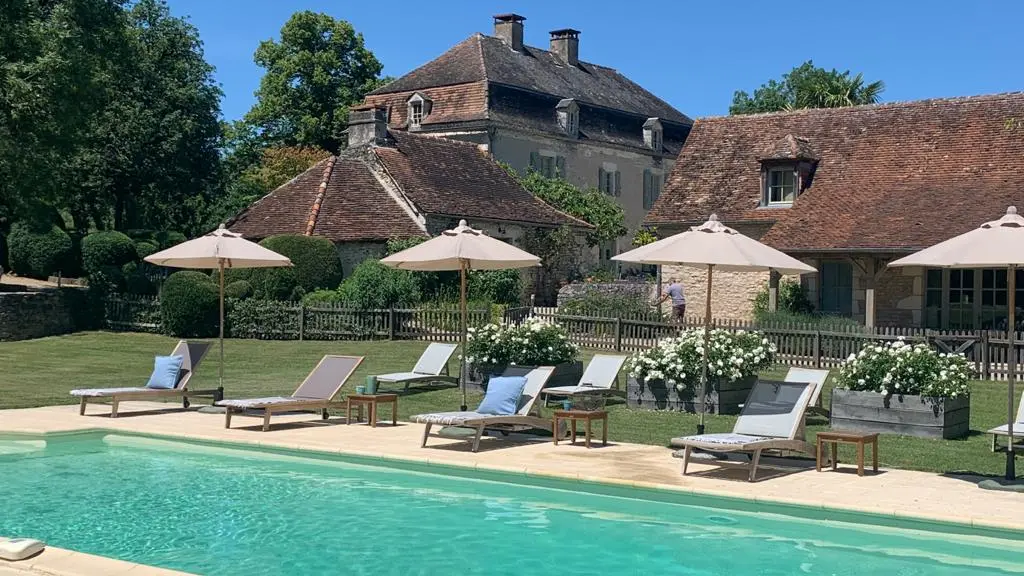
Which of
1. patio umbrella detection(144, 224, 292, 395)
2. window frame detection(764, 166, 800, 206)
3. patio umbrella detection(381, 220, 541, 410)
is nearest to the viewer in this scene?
patio umbrella detection(381, 220, 541, 410)

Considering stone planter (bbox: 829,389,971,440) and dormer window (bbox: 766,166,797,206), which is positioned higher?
dormer window (bbox: 766,166,797,206)

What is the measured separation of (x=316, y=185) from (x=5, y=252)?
13927mm

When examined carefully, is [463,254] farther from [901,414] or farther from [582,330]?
[582,330]

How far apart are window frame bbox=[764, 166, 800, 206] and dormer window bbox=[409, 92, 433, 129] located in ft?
71.9

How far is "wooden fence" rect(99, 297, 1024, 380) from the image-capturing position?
21.8m

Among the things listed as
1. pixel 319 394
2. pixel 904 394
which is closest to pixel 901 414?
pixel 904 394

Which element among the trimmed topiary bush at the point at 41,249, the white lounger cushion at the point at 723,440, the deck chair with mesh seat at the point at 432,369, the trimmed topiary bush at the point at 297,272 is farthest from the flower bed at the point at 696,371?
the trimmed topiary bush at the point at 41,249

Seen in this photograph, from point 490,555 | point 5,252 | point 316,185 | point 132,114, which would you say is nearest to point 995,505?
point 490,555

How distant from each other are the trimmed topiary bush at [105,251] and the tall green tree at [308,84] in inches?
870

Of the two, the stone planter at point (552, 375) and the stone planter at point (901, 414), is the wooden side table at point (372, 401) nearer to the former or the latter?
the stone planter at point (552, 375)

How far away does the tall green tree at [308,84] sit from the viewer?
186 ft

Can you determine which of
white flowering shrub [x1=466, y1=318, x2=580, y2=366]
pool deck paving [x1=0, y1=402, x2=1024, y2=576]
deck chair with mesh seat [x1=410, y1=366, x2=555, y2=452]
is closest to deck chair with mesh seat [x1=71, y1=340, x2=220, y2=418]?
pool deck paving [x1=0, y1=402, x2=1024, y2=576]

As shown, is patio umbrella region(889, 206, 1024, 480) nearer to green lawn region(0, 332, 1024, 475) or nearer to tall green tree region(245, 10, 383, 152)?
green lawn region(0, 332, 1024, 475)

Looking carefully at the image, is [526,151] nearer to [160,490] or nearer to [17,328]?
[17,328]
